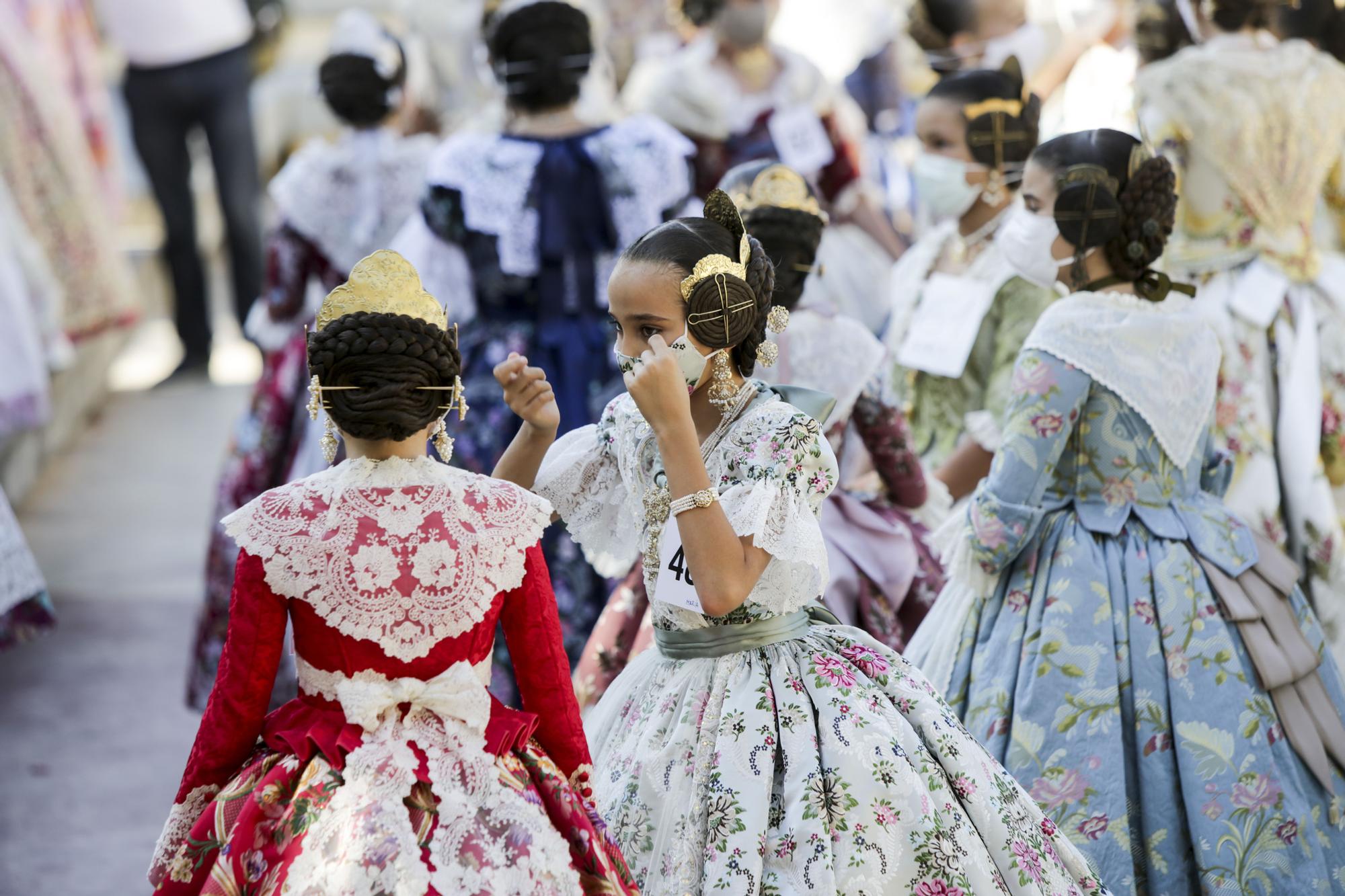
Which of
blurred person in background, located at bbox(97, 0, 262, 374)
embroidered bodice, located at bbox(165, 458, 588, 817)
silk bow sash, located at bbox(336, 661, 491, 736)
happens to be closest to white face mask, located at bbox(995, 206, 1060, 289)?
embroidered bodice, located at bbox(165, 458, 588, 817)

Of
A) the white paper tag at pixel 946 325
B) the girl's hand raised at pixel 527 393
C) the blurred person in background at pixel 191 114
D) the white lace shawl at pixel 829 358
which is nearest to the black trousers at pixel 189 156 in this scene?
the blurred person in background at pixel 191 114

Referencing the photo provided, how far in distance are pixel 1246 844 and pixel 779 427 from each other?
3.75 feet

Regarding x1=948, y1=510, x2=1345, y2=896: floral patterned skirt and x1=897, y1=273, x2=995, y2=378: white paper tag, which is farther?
x1=897, y1=273, x2=995, y2=378: white paper tag

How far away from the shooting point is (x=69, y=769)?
14.0ft

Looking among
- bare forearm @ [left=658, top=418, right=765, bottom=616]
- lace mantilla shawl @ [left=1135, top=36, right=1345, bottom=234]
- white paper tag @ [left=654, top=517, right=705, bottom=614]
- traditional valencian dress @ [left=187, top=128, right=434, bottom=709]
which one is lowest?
traditional valencian dress @ [left=187, top=128, right=434, bottom=709]

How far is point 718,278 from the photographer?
2.29 meters

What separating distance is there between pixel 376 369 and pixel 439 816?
0.57 meters

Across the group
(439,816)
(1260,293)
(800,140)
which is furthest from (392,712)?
(800,140)

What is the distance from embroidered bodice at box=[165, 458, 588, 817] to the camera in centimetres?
204

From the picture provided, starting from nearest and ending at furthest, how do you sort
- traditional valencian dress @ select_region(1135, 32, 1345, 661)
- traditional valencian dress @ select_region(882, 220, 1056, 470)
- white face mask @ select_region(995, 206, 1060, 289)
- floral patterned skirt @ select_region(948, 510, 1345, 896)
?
1. floral patterned skirt @ select_region(948, 510, 1345, 896)
2. white face mask @ select_region(995, 206, 1060, 289)
3. traditional valencian dress @ select_region(882, 220, 1056, 470)
4. traditional valencian dress @ select_region(1135, 32, 1345, 661)

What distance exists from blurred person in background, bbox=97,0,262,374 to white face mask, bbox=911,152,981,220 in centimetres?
460

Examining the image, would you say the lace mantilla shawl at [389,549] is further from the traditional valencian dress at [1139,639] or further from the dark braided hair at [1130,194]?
the dark braided hair at [1130,194]

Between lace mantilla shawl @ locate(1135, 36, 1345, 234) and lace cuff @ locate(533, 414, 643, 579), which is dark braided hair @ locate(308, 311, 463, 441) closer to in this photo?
lace cuff @ locate(533, 414, 643, 579)

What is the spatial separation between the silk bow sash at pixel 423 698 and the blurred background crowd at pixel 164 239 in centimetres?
168
